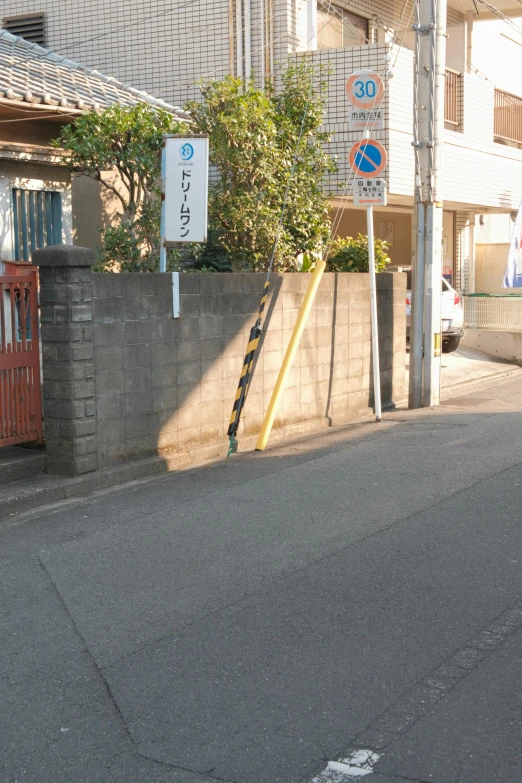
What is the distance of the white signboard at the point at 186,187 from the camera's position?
360 inches

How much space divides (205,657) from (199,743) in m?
0.88

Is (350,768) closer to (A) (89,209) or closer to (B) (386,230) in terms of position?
(A) (89,209)

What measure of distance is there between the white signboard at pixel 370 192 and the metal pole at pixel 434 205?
1.15m

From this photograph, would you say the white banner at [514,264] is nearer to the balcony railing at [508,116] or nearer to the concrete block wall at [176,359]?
the balcony railing at [508,116]

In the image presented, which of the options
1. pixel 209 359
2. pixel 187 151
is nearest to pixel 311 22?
pixel 187 151

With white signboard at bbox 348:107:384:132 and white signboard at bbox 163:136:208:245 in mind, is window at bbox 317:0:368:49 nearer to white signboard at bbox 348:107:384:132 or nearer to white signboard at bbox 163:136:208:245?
white signboard at bbox 348:107:384:132

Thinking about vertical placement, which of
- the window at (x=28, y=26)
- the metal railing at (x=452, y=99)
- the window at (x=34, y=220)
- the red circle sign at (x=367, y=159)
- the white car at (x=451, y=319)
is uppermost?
the window at (x=28, y=26)

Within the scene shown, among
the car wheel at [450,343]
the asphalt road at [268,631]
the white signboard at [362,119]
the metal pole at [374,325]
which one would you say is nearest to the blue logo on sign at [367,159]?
the white signboard at [362,119]

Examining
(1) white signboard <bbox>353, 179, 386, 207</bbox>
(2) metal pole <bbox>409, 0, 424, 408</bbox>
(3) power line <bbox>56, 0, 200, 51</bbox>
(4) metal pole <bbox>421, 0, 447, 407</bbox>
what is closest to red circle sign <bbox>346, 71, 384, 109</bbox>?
(1) white signboard <bbox>353, 179, 386, 207</bbox>

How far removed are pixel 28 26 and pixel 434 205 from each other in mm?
9717

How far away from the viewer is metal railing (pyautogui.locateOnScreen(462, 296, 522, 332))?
18.2m

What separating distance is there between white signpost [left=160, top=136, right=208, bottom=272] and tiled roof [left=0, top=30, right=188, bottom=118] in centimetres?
246

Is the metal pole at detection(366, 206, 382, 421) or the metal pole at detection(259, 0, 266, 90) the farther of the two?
the metal pole at detection(259, 0, 266, 90)

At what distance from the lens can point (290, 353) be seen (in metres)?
10.7
